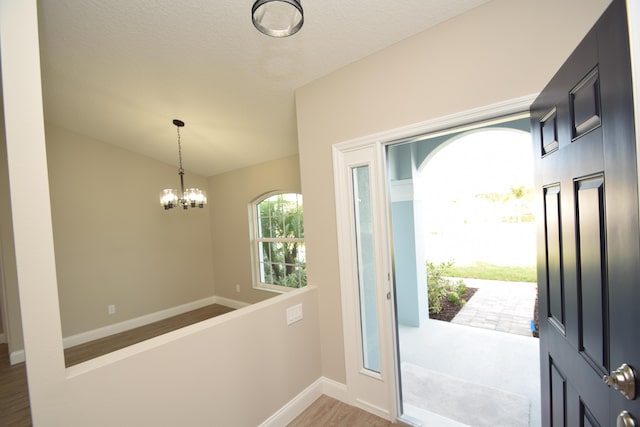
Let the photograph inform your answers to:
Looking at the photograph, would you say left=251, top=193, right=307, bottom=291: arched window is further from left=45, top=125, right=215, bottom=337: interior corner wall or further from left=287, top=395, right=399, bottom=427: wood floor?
left=287, top=395, right=399, bottom=427: wood floor

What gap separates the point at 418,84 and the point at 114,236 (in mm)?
4833

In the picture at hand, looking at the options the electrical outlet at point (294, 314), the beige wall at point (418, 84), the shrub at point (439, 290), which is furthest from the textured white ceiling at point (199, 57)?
the shrub at point (439, 290)

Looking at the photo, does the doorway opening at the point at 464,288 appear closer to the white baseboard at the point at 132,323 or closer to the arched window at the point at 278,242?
the arched window at the point at 278,242

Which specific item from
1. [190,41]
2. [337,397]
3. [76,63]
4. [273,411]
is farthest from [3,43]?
[337,397]

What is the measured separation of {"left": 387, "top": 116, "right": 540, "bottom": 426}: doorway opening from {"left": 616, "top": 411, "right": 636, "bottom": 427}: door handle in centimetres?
134

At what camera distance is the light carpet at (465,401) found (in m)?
2.05

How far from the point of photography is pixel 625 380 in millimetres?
698

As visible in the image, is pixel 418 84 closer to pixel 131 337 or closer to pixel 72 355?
pixel 131 337

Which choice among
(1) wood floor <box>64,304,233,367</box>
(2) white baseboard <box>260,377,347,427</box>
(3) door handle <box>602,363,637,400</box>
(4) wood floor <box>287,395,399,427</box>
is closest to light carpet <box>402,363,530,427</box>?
(4) wood floor <box>287,395,399,427</box>

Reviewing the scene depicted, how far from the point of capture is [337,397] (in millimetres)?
2291

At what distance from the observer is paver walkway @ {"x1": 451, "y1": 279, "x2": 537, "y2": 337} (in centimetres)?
376

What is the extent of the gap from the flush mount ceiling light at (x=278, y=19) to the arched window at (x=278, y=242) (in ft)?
10.9

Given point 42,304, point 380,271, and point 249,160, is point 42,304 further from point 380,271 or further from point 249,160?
point 249,160

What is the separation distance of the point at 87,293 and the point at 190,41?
13.3ft
